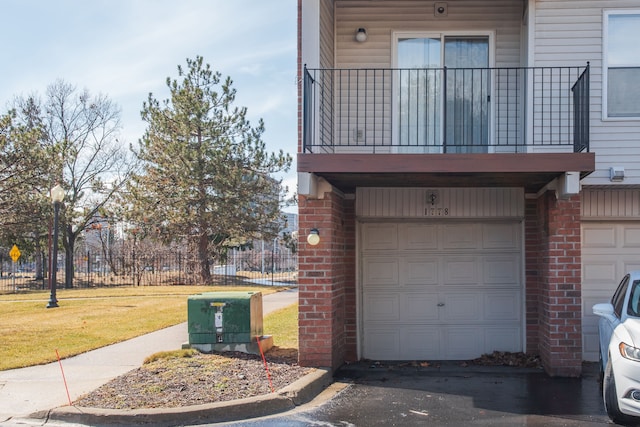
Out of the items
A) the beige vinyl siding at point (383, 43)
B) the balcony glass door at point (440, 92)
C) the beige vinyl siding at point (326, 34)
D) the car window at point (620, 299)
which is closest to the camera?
the car window at point (620, 299)

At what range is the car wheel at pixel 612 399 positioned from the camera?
676 centimetres

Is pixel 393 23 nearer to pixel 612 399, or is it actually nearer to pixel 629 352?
pixel 629 352

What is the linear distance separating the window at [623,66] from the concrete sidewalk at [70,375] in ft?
26.2

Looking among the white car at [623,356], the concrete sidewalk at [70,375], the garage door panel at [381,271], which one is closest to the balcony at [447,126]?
the garage door panel at [381,271]

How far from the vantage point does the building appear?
9.49 metres

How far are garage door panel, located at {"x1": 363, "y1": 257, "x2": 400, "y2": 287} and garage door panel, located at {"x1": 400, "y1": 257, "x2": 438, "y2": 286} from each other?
0.38ft

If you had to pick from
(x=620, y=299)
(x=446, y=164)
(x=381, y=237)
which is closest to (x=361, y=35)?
(x=446, y=164)

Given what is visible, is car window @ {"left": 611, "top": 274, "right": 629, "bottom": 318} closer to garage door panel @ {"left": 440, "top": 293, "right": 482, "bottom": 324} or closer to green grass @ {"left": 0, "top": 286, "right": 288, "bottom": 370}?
garage door panel @ {"left": 440, "top": 293, "right": 482, "bottom": 324}

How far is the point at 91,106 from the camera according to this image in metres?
37.6

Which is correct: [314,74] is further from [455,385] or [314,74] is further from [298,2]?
[455,385]

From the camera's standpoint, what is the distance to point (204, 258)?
3134cm

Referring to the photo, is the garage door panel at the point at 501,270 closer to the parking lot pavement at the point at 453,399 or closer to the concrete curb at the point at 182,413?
the parking lot pavement at the point at 453,399

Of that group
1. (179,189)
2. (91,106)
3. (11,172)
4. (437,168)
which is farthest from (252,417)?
(91,106)

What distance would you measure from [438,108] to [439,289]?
2.83m
